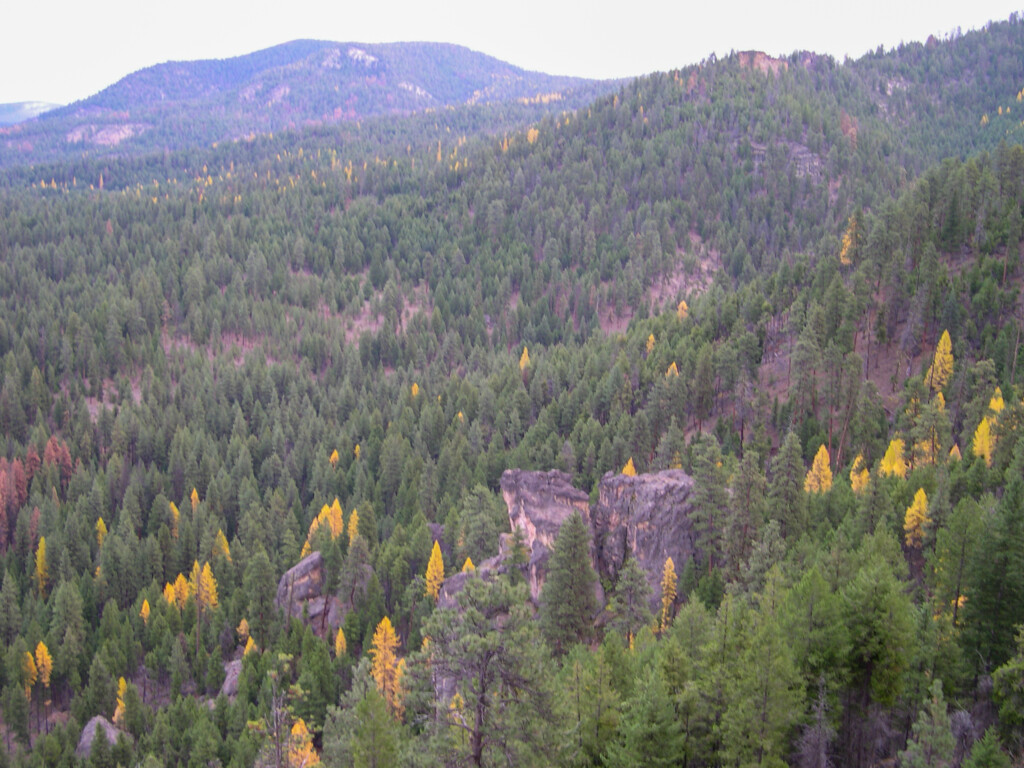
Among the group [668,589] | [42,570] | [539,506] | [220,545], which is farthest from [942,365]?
[42,570]

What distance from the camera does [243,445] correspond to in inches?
5118

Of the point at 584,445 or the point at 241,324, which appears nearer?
the point at 584,445

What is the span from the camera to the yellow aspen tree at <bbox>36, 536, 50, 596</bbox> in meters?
105

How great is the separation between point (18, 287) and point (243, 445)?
338 ft

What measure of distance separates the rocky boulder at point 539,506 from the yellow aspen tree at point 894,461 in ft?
89.6

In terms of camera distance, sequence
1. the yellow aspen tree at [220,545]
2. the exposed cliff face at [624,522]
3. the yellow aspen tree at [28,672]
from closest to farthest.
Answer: the exposed cliff face at [624,522] → the yellow aspen tree at [28,672] → the yellow aspen tree at [220,545]

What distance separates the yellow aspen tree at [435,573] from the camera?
3125 inches

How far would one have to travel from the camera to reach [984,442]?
225ft

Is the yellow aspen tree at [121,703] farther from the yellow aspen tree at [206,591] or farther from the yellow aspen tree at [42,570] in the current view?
the yellow aspen tree at [42,570]

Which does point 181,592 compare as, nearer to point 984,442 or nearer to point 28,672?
point 28,672

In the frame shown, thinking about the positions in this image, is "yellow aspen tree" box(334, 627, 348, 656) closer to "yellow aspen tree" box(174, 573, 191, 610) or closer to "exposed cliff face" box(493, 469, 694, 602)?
"exposed cliff face" box(493, 469, 694, 602)

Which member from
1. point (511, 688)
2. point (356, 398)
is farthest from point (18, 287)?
point (511, 688)

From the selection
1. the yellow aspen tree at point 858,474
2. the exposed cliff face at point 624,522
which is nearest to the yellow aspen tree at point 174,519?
the exposed cliff face at point 624,522

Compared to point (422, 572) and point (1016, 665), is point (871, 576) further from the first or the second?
point (422, 572)
